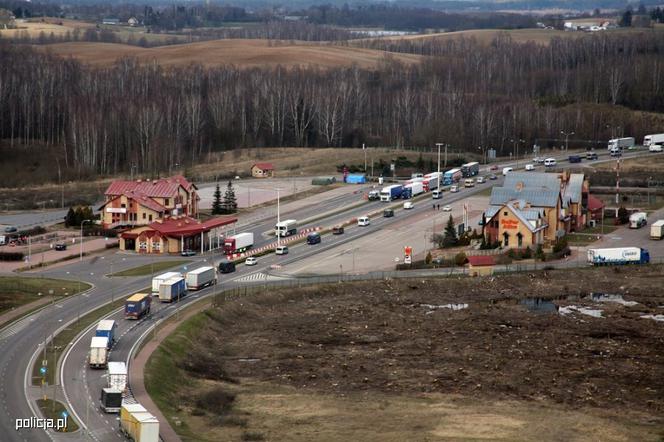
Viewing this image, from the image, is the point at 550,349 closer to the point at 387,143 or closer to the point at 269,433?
the point at 269,433

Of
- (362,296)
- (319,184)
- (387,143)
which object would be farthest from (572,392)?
(387,143)

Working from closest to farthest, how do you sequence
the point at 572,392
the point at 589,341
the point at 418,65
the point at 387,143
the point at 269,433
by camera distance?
1. the point at 269,433
2. the point at 572,392
3. the point at 589,341
4. the point at 387,143
5. the point at 418,65

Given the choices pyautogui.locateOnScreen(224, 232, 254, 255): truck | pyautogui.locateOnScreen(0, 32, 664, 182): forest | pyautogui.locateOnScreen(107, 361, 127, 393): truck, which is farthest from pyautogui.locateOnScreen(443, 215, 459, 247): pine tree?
pyautogui.locateOnScreen(0, 32, 664, 182): forest

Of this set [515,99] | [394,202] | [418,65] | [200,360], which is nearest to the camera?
[200,360]

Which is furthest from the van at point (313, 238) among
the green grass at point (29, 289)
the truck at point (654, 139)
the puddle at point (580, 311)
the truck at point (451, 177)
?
the truck at point (654, 139)

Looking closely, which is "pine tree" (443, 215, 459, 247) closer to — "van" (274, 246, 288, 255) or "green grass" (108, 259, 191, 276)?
"van" (274, 246, 288, 255)

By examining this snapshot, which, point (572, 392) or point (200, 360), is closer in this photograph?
point (572, 392)

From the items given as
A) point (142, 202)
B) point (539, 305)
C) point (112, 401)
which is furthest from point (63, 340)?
point (142, 202)
